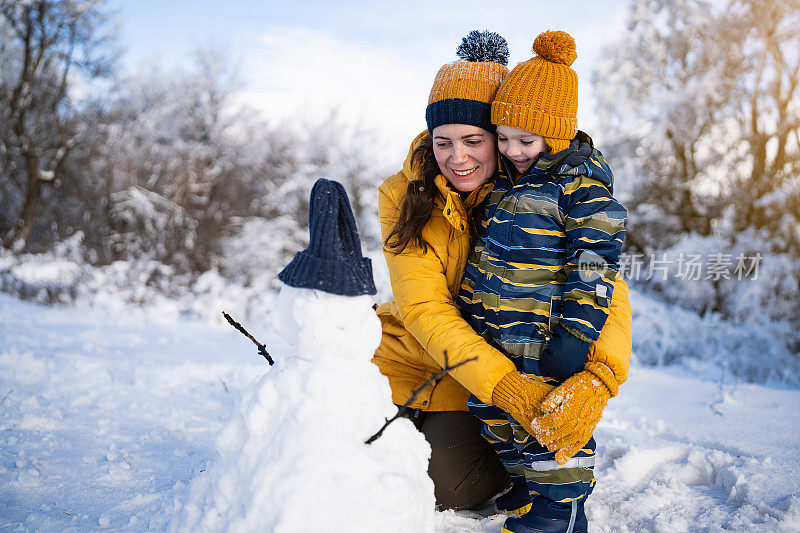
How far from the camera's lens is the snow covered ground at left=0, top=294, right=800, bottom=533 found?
1.80 meters

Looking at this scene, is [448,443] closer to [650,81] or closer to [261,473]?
[261,473]

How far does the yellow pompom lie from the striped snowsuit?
1.05 ft

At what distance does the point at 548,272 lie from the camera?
1870 mm

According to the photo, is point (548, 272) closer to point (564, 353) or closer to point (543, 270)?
point (543, 270)

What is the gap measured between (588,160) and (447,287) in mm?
749

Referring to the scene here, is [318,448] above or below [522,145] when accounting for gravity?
below

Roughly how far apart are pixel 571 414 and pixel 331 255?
91cm

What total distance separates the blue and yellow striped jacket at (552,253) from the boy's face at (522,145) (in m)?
0.05

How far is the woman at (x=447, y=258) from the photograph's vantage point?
80.6 inches

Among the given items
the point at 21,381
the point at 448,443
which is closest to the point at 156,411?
the point at 21,381

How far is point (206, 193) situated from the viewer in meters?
14.4

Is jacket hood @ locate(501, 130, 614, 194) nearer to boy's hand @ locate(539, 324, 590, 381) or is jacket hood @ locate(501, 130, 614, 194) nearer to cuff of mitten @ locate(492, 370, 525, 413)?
boy's hand @ locate(539, 324, 590, 381)

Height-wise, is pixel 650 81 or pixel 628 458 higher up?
pixel 650 81

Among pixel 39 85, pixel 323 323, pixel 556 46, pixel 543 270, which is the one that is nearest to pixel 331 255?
pixel 323 323
